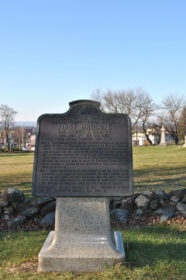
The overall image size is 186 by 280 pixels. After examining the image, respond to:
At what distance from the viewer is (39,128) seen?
14.9 feet

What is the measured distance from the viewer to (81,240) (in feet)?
13.2

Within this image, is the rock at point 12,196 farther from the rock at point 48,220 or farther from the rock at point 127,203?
the rock at point 127,203

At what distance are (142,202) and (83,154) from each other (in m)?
3.49

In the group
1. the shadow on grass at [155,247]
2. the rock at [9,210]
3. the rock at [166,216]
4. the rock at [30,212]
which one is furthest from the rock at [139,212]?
the rock at [9,210]

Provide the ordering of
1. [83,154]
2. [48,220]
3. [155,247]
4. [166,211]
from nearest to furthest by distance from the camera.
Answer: [83,154], [155,247], [48,220], [166,211]

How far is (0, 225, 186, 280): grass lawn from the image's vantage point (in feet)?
12.2

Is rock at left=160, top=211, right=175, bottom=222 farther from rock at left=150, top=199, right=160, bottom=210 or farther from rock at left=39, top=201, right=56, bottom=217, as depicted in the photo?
rock at left=39, top=201, right=56, bottom=217

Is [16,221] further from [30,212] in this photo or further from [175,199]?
[175,199]

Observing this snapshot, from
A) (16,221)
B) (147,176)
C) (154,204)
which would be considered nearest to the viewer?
(16,221)

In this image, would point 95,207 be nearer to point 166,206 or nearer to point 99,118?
point 99,118

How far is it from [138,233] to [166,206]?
1.75m

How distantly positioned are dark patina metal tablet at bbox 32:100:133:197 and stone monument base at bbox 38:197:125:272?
0.16 meters

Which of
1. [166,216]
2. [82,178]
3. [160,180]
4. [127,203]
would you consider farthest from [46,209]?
[160,180]

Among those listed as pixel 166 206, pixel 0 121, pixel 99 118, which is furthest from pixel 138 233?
pixel 0 121
